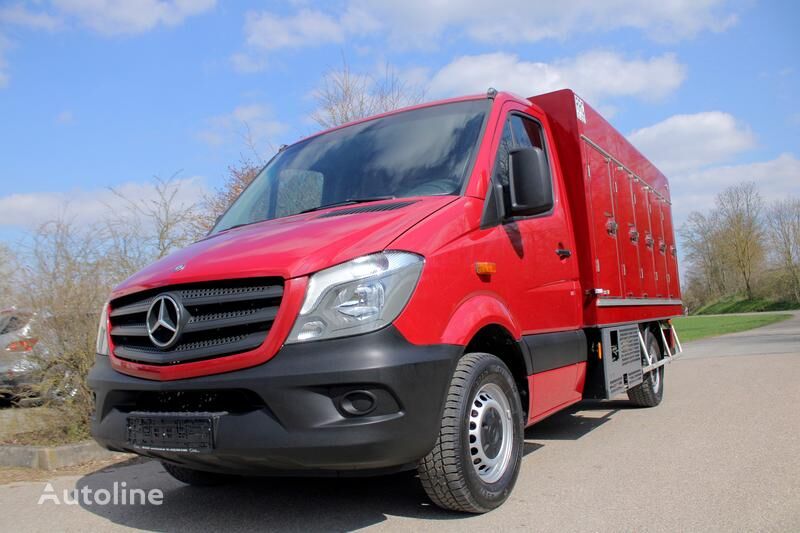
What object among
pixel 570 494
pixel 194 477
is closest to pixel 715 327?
→ pixel 570 494

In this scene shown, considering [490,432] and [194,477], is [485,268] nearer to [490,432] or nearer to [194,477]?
[490,432]

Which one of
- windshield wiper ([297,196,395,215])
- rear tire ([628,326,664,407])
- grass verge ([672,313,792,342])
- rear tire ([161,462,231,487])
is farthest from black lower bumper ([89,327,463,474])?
grass verge ([672,313,792,342])

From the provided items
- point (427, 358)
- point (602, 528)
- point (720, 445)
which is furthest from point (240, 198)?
point (720, 445)

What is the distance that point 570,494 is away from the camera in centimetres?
411

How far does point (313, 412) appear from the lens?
3.07 m

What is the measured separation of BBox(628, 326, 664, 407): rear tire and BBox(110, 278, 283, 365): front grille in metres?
5.36

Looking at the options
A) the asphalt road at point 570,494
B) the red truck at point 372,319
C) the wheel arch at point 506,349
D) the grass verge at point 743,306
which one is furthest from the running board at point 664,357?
the grass verge at point 743,306

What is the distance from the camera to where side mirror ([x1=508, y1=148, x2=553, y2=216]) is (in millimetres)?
4121

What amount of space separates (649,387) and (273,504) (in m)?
5.03

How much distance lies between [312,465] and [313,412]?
0.26 metres

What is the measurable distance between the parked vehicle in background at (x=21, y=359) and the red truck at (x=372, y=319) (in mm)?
2628

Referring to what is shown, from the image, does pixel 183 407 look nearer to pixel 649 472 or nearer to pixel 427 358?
pixel 427 358

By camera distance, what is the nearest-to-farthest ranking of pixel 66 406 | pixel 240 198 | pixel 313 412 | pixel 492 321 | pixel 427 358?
pixel 313 412, pixel 427 358, pixel 492 321, pixel 240 198, pixel 66 406

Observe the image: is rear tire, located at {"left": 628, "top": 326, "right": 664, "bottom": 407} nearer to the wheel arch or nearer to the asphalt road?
the asphalt road
